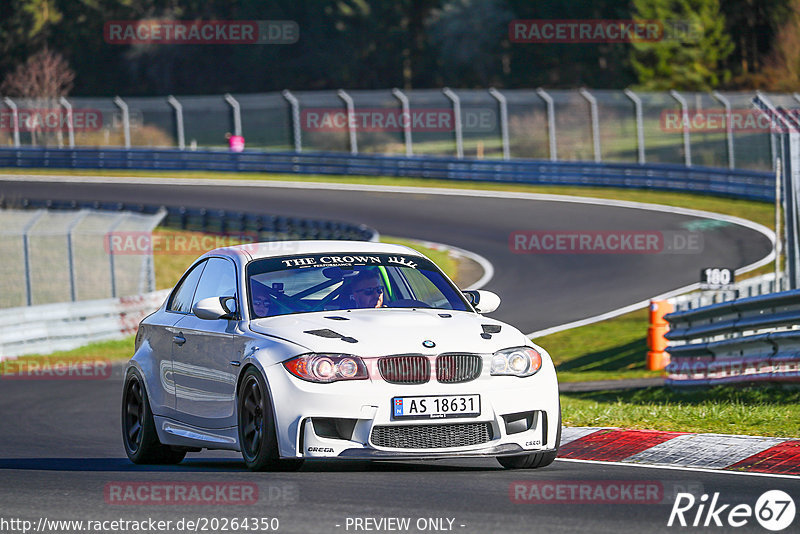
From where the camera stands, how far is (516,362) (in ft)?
26.2

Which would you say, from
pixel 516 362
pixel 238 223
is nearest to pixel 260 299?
pixel 516 362

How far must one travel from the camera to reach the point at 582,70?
79.3 m

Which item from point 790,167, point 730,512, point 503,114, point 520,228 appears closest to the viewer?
point 730,512

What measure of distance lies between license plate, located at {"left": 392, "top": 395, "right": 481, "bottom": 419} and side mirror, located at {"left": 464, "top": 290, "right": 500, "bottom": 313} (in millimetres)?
1391

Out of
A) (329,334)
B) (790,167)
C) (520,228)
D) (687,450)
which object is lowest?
(520,228)

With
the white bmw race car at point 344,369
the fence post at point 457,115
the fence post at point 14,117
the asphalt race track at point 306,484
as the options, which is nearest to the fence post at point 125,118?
the fence post at point 14,117

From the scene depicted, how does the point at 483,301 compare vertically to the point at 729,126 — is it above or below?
above

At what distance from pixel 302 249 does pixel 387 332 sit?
156 cm

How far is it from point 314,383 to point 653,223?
2639cm

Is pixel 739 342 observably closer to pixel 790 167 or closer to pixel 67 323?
pixel 790 167

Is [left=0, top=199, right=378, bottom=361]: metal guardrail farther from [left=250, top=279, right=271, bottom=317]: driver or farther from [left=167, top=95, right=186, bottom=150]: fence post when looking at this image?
[left=167, top=95, right=186, bottom=150]: fence post

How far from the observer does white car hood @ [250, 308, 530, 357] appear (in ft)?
25.3

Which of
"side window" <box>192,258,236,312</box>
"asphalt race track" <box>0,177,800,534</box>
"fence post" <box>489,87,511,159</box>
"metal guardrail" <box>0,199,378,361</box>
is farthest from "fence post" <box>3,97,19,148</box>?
"side window" <box>192,258,236,312</box>

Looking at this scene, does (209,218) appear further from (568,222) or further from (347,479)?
(347,479)
